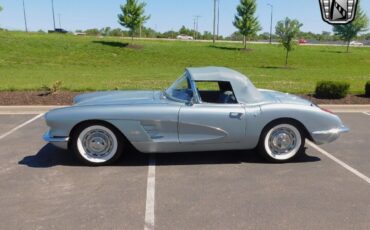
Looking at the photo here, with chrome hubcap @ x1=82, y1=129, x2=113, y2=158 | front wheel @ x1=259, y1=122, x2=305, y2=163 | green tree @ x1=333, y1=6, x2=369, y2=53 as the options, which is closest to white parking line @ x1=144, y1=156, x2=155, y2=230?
chrome hubcap @ x1=82, y1=129, x2=113, y2=158

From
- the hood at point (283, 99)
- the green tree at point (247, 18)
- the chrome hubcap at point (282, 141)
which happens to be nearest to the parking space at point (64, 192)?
the chrome hubcap at point (282, 141)

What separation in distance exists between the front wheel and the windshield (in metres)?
1.17

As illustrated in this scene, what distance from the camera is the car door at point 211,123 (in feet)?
16.1

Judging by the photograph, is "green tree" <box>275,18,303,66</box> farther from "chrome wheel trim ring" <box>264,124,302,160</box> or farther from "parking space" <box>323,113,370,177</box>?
"chrome wheel trim ring" <box>264,124,302,160</box>

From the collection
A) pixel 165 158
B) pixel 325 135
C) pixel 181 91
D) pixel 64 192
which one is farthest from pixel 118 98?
pixel 325 135

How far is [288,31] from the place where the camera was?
28.5 meters

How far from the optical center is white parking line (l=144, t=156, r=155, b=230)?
3.44 m

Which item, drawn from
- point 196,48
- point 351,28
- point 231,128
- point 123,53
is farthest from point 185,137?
point 351,28

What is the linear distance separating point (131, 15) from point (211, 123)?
32152 millimetres

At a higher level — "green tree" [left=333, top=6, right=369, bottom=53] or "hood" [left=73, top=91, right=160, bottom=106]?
"green tree" [left=333, top=6, right=369, bottom=53]

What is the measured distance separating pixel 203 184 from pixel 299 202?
3.61ft

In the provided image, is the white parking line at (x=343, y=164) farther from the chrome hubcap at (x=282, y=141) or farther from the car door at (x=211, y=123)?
the car door at (x=211, y=123)

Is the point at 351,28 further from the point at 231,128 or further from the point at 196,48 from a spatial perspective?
the point at 231,128

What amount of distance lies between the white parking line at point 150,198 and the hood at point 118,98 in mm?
883
